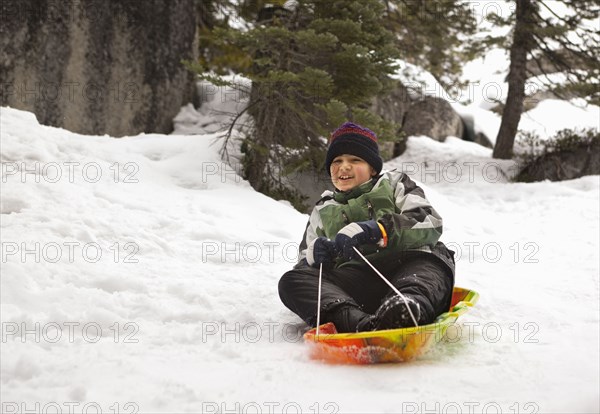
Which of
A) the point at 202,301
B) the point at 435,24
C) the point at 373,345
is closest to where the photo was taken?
the point at 373,345

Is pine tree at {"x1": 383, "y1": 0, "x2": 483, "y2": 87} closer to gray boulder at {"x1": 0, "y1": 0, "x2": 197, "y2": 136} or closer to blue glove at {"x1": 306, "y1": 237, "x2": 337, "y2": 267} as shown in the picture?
gray boulder at {"x1": 0, "y1": 0, "x2": 197, "y2": 136}

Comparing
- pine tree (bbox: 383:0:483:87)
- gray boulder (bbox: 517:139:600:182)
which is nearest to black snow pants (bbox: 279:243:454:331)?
pine tree (bbox: 383:0:483:87)

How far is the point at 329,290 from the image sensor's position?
10.4ft

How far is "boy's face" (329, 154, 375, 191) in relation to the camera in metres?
3.61

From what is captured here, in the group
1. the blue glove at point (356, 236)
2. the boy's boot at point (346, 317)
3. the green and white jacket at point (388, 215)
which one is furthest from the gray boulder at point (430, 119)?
the boy's boot at point (346, 317)

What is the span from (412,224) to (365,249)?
317mm

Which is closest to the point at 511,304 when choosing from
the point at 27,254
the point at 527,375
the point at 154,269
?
the point at 527,375

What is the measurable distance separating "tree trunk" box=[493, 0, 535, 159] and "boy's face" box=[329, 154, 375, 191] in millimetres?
9084

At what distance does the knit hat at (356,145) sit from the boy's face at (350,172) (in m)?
0.03

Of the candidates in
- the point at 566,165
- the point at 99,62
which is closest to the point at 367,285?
the point at 99,62

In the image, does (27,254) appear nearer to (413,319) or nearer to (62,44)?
(413,319)

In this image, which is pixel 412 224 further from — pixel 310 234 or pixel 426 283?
pixel 310 234

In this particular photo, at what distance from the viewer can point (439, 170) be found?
479 inches

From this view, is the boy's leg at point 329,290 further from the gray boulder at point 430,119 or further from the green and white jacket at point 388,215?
the gray boulder at point 430,119
